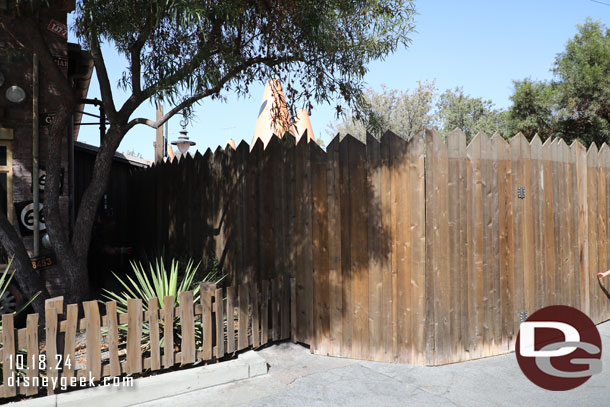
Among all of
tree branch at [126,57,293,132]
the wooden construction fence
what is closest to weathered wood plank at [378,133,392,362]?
the wooden construction fence

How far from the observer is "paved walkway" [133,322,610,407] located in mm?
3926

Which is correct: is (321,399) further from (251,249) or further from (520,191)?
(520,191)

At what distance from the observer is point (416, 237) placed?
4746mm

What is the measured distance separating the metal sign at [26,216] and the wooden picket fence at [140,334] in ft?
6.90

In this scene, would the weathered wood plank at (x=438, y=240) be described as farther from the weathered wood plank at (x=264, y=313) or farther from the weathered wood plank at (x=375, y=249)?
the weathered wood plank at (x=264, y=313)

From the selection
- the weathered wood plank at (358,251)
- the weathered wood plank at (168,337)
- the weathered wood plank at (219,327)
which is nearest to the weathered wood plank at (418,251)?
the weathered wood plank at (358,251)

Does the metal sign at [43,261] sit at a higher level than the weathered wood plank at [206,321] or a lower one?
higher

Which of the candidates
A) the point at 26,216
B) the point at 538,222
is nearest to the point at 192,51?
the point at 26,216

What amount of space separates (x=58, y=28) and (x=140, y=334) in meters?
4.98

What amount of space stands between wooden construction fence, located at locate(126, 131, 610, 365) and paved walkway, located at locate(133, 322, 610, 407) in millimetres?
274

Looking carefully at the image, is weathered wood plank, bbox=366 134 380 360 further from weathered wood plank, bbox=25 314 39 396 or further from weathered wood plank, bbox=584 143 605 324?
weathered wood plank, bbox=584 143 605 324

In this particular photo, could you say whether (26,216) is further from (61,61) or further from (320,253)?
(320,253)

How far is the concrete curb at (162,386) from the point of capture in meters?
3.60

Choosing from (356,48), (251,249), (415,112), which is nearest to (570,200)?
(356,48)
